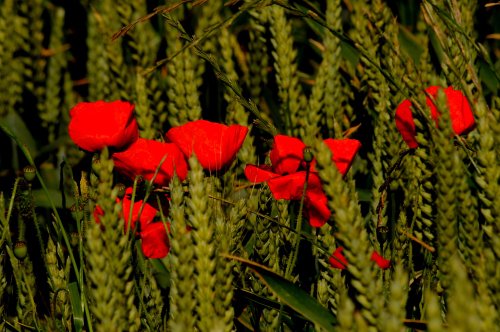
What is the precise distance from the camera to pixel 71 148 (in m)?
1.78

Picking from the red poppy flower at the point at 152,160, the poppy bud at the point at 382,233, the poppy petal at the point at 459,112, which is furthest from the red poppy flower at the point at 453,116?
the red poppy flower at the point at 152,160

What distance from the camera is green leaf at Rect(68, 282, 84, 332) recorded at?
37.0 inches

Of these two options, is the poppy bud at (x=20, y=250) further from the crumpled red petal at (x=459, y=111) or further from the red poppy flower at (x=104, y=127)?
the crumpled red petal at (x=459, y=111)

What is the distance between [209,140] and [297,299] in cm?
25

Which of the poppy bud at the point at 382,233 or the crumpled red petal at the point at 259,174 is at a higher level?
the crumpled red petal at the point at 259,174

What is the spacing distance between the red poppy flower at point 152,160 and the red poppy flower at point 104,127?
0.06ft

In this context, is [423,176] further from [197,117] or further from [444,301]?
[197,117]

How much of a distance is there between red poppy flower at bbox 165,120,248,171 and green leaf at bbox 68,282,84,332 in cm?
20

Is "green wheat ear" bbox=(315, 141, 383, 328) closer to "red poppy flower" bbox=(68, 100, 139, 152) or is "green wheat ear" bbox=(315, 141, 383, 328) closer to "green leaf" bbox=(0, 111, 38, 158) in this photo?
"red poppy flower" bbox=(68, 100, 139, 152)

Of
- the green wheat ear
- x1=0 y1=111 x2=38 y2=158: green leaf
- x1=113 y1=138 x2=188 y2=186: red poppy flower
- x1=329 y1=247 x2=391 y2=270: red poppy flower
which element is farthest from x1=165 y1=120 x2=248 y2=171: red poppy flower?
x1=0 y1=111 x2=38 y2=158: green leaf

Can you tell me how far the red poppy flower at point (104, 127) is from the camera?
39.3 inches

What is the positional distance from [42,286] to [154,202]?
0.36m

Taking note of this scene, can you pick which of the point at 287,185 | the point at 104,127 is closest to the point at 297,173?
the point at 287,185

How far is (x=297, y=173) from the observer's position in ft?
3.15
